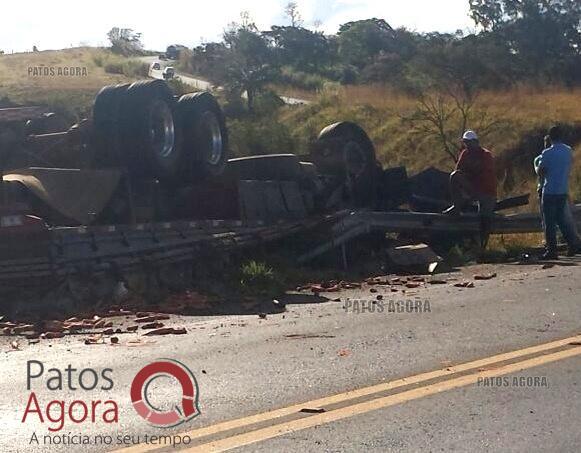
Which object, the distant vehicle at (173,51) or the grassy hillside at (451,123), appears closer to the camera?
the grassy hillside at (451,123)

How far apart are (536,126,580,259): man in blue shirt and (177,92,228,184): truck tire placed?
13.8 ft

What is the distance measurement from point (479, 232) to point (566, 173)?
1662 millimetres

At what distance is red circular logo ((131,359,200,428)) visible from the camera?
596cm

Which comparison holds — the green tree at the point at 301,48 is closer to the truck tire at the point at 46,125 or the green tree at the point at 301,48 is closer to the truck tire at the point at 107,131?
the truck tire at the point at 46,125

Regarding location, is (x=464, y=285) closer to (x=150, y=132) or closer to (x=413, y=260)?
(x=413, y=260)

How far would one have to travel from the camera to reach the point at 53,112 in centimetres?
1398

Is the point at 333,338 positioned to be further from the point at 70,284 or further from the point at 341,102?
the point at 341,102

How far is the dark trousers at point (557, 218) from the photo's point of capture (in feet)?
45.5

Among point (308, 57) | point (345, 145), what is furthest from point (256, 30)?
point (345, 145)

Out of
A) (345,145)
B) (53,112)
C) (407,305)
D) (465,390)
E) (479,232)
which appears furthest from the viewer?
(345,145)

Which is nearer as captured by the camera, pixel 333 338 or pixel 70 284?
pixel 333 338

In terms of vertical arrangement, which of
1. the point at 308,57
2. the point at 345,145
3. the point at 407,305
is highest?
the point at 308,57

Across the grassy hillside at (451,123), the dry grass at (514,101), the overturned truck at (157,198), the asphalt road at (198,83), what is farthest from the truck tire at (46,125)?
the asphalt road at (198,83)

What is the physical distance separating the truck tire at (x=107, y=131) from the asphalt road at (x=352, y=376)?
10.5 feet
